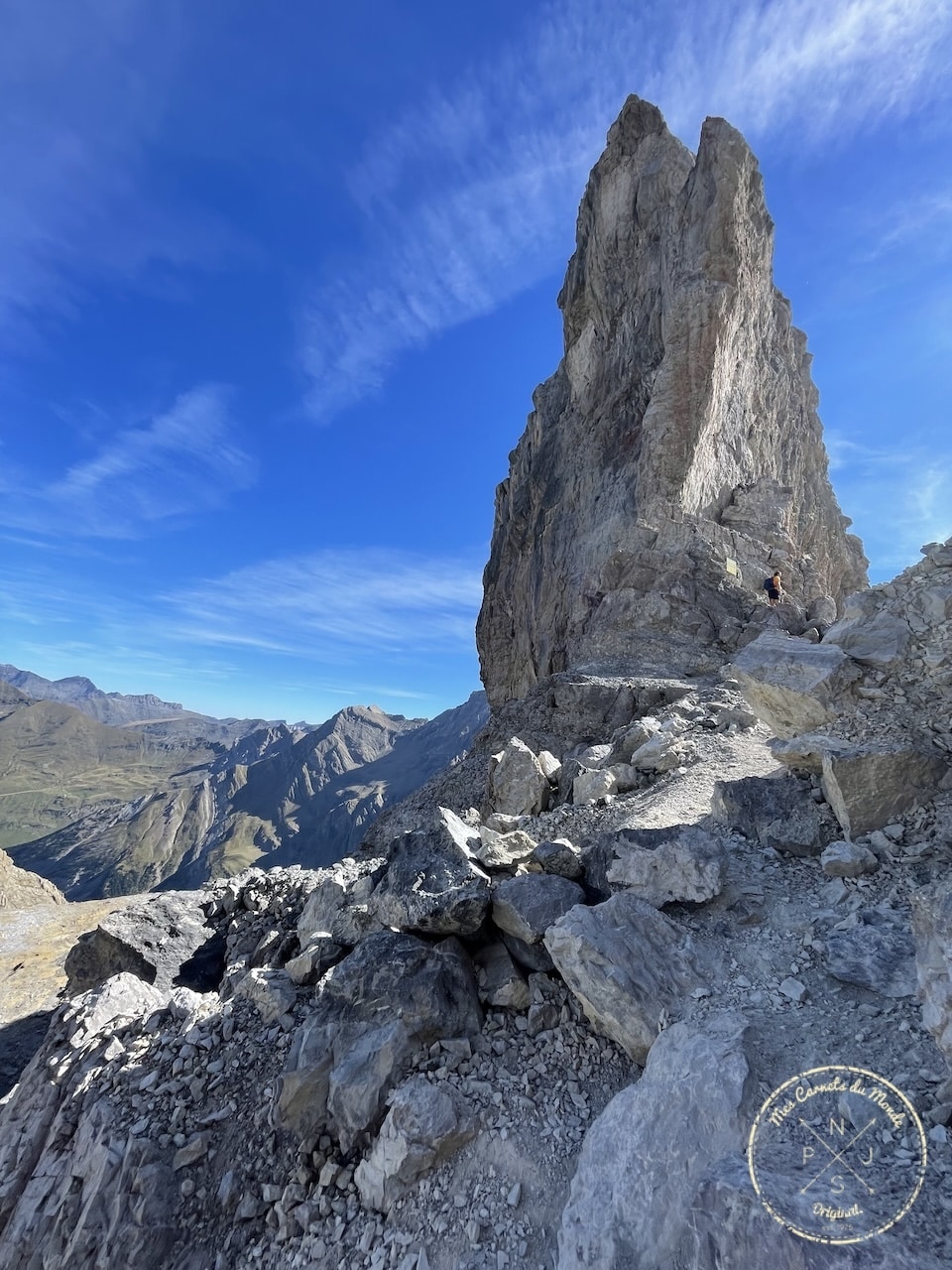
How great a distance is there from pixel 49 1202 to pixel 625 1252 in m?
7.83

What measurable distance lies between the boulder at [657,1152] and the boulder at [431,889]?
10.7 ft

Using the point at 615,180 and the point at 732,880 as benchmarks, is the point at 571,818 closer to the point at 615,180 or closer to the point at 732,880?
the point at 732,880

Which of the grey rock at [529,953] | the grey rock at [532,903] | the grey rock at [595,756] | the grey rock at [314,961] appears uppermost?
the grey rock at [595,756]

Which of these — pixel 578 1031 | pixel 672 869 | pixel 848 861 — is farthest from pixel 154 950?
pixel 848 861

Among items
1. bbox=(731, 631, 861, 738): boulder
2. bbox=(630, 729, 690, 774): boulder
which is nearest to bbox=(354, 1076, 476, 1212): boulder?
bbox=(731, 631, 861, 738): boulder

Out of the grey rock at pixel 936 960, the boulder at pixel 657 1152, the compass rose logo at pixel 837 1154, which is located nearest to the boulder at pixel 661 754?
the boulder at pixel 657 1152

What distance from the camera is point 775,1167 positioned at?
388 cm

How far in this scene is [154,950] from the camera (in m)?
13.5

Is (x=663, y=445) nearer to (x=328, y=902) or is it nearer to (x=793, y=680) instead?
A: (x=793, y=680)

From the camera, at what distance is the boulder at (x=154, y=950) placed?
1296 cm

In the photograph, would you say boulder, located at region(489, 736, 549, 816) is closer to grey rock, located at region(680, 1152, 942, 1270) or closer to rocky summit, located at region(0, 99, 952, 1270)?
rocky summit, located at region(0, 99, 952, 1270)

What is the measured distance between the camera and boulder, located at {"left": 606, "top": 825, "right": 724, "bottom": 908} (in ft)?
24.7

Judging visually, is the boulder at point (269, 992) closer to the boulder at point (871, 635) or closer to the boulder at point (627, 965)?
the boulder at point (627, 965)

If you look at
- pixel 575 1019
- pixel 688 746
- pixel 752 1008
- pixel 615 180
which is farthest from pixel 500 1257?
pixel 615 180
